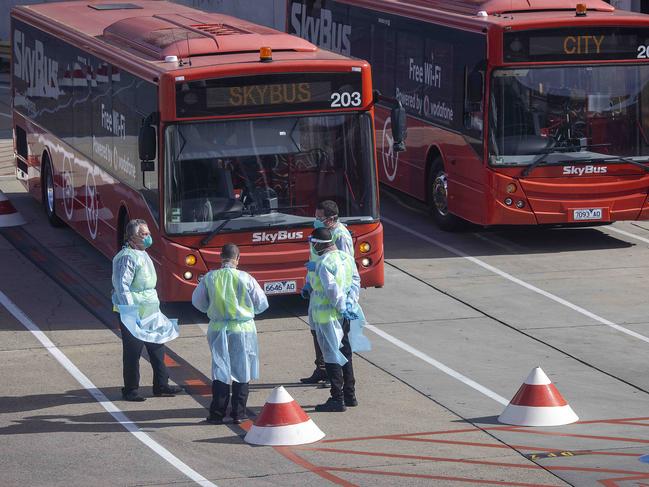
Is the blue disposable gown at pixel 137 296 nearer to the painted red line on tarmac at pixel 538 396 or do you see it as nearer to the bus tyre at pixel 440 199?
the painted red line on tarmac at pixel 538 396

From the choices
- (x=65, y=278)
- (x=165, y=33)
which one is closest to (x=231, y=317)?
(x=165, y=33)

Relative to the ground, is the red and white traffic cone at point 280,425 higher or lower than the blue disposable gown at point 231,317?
lower

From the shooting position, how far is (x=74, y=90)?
19.7 metres

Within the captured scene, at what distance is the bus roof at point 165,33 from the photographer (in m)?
16.4

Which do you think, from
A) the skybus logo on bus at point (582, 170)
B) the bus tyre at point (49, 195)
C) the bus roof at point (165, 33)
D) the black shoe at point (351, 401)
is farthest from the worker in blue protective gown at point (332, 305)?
the bus tyre at point (49, 195)

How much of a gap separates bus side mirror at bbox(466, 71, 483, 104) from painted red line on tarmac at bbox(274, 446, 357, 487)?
845 cm

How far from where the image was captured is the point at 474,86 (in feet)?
63.1

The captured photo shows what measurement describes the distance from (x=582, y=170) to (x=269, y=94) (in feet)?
17.6

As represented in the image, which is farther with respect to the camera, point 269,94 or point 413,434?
point 269,94

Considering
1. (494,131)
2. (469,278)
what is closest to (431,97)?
(494,131)

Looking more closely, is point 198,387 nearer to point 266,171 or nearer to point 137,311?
point 137,311

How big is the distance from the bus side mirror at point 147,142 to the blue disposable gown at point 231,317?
10.7 ft

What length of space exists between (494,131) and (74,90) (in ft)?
18.1

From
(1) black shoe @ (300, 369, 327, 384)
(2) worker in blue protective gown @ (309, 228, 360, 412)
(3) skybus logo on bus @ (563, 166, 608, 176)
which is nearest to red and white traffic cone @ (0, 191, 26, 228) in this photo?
(3) skybus logo on bus @ (563, 166, 608, 176)
